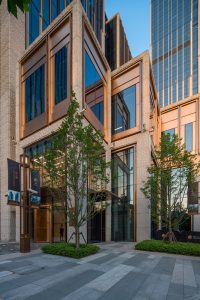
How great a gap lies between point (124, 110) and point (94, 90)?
17.5ft

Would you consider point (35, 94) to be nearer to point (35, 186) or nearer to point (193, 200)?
point (35, 186)

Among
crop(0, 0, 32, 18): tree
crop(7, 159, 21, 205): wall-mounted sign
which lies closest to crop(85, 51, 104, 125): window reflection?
crop(7, 159, 21, 205): wall-mounted sign

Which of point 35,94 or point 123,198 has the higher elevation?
point 35,94

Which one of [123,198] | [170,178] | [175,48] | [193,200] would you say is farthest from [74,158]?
[175,48]

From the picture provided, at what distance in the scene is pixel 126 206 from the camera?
85.9ft

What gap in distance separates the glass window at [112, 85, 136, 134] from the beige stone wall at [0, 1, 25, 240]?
1149 cm

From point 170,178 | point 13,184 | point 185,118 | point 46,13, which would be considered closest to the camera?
point 13,184

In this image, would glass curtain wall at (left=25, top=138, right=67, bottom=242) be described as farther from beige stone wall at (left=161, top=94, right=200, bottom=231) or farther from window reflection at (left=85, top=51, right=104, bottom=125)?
beige stone wall at (left=161, top=94, right=200, bottom=231)

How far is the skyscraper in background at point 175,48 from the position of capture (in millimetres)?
143125

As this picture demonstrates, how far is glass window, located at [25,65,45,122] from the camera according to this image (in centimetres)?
2411

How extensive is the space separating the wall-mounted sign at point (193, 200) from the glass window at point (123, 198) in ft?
24.6

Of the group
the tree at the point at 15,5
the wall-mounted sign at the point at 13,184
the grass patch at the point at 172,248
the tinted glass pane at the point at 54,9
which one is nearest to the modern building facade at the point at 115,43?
the tinted glass pane at the point at 54,9

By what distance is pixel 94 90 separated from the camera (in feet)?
81.0

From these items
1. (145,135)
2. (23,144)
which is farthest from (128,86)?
(23,144)
